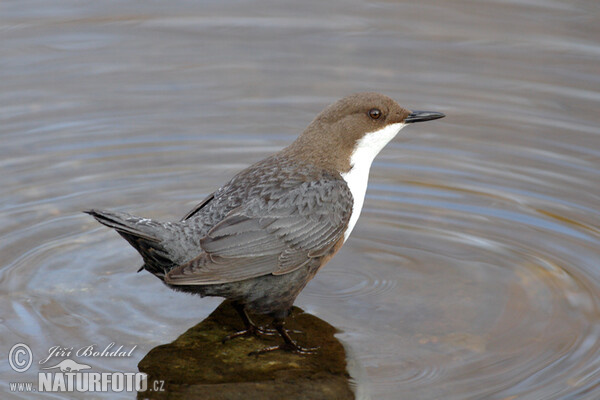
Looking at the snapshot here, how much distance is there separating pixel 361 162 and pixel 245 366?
1475mm

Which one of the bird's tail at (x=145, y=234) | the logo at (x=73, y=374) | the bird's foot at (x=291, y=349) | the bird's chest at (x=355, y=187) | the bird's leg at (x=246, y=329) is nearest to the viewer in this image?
the bird's tail at (x=145, y=234)

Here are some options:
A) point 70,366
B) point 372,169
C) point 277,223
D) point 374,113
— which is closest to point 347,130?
point 374,113

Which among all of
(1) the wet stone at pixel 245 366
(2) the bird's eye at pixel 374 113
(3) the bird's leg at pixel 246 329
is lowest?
(1) the wet stone at pixel 245 366

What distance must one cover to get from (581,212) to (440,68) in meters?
2.62

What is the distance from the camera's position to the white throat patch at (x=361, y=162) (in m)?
5.70

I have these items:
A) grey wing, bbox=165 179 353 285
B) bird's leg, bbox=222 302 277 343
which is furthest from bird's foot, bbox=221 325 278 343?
grey wing, bbox=165 179 353 285

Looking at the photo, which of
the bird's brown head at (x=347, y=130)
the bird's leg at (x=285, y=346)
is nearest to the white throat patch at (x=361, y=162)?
the bird's brown head at (x=347, y=130)

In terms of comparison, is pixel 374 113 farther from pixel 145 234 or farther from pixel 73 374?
pixel 73 374

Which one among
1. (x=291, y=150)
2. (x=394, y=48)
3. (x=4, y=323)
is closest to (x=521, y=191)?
(x=291, y=150)

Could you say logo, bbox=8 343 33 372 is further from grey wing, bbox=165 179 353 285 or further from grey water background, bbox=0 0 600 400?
grey wing, bbox=165 179 353 285

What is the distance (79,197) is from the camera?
267 inches

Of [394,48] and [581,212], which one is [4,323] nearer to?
[581,212]

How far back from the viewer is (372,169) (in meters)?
7.24

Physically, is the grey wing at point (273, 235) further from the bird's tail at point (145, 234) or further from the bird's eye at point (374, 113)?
the bird's eye at point (374, 113)
